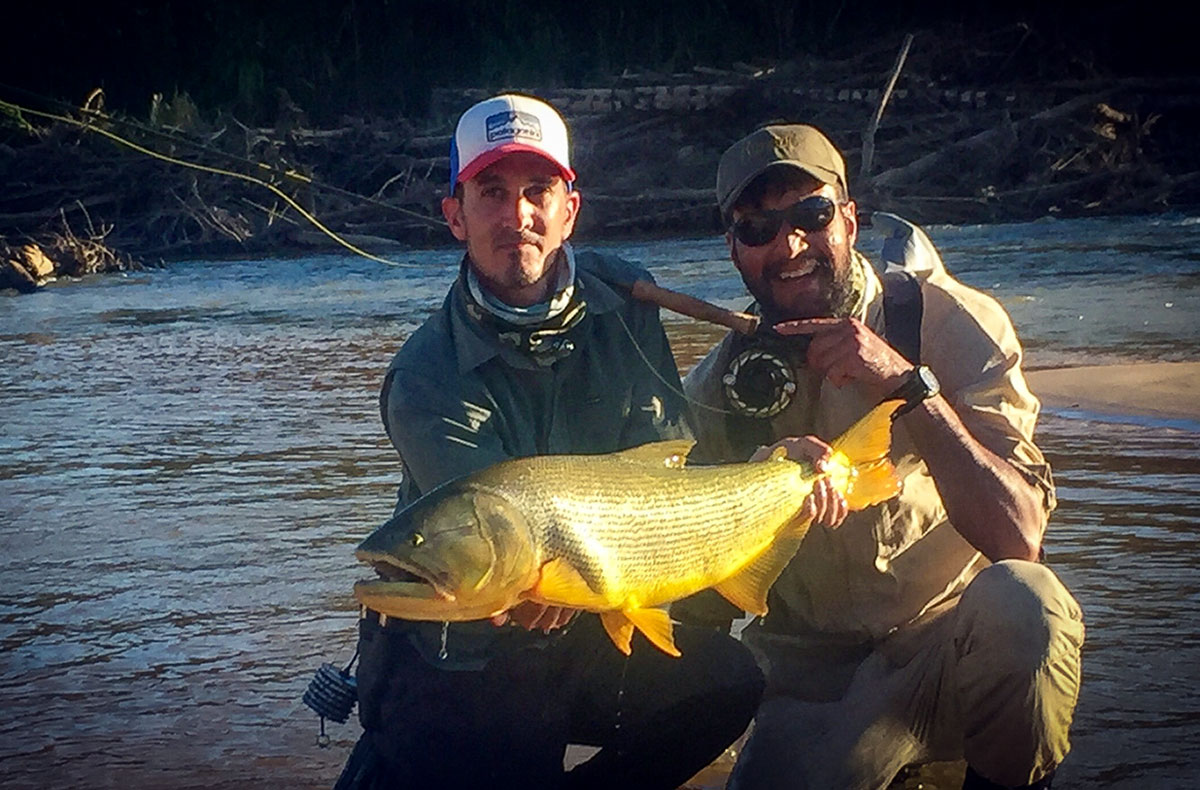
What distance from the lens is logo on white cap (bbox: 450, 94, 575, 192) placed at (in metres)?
3.97

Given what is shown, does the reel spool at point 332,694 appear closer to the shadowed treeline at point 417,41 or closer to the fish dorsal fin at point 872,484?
the fish dorsal fin at point 872,484

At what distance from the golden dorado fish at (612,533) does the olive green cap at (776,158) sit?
2.62 feet

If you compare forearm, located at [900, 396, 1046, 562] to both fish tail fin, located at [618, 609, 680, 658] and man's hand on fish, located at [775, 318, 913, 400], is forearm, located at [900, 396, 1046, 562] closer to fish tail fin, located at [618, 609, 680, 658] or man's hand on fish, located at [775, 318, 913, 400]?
man's hand on fish, located at [775, 318, 913, 400]

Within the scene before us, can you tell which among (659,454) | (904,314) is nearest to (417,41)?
(904,314)

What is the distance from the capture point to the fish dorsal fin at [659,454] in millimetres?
3584

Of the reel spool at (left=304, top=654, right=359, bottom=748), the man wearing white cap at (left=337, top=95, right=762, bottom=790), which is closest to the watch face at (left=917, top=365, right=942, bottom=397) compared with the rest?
the man wearing white cap at (left=337, top=95, right=762, bottom=790)

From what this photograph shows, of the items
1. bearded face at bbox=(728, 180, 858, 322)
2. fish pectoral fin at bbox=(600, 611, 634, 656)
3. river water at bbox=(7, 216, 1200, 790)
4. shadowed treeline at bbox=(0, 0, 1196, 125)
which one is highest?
shadowed treeline at bbox=(0, 0, 1196, 125)

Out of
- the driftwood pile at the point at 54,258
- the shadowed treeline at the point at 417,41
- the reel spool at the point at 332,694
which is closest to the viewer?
the reel spool at the point at 332,694

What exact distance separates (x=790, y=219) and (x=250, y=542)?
10.3 ft

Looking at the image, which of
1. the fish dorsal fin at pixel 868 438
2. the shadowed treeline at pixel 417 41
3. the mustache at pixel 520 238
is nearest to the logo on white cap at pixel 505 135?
the mustache at pixel 520 238

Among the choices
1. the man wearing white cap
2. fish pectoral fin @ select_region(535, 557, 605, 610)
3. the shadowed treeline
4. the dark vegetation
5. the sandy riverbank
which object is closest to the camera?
fish pectoral fin @ select_region(535, 557, 605, 610)

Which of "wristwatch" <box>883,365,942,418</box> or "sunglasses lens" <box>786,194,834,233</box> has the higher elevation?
"sunglasses lens" <box>786,194,834,233</box>

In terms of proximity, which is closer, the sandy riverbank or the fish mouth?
the fish mouth

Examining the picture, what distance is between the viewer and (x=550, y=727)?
3.88 meters
